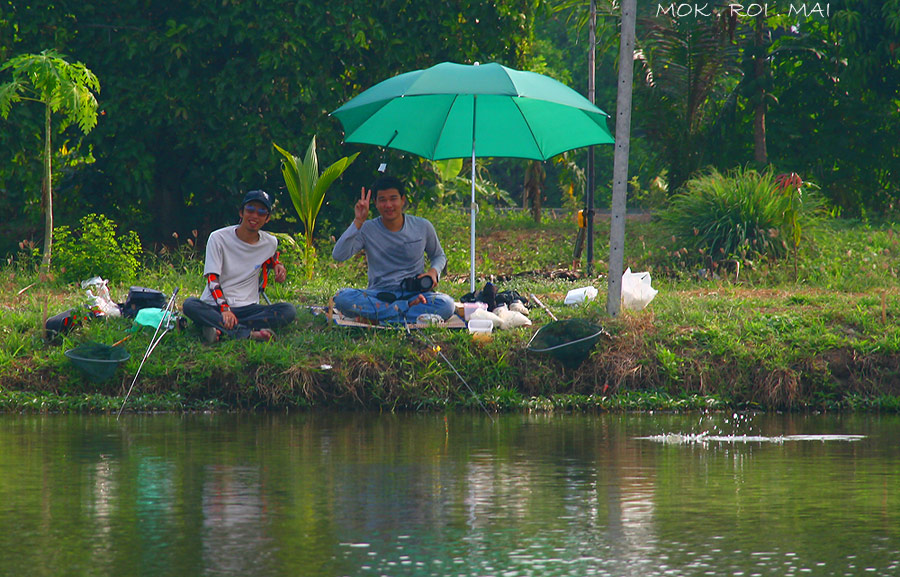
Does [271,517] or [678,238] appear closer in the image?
[271,517]

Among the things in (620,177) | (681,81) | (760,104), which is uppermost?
(681,81)

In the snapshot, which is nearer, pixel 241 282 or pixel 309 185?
pixel 241 282

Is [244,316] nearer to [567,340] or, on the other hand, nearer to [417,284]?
[417,284]

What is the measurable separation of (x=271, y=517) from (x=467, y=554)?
3.94 feet

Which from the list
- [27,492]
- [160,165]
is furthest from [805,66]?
[27,492]

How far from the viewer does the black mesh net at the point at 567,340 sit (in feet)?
36.5

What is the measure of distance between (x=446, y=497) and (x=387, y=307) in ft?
16.3

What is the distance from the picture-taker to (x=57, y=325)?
38.0 feet

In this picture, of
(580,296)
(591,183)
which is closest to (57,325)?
(580,296)

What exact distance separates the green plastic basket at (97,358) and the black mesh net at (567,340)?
3.45 metres

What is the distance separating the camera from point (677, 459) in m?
8.27

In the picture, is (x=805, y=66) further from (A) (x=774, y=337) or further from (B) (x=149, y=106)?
(A) (x=774, y=337)

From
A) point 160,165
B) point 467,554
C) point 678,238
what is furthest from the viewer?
point 160,165

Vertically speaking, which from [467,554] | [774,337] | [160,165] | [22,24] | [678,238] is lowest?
[467,554]
